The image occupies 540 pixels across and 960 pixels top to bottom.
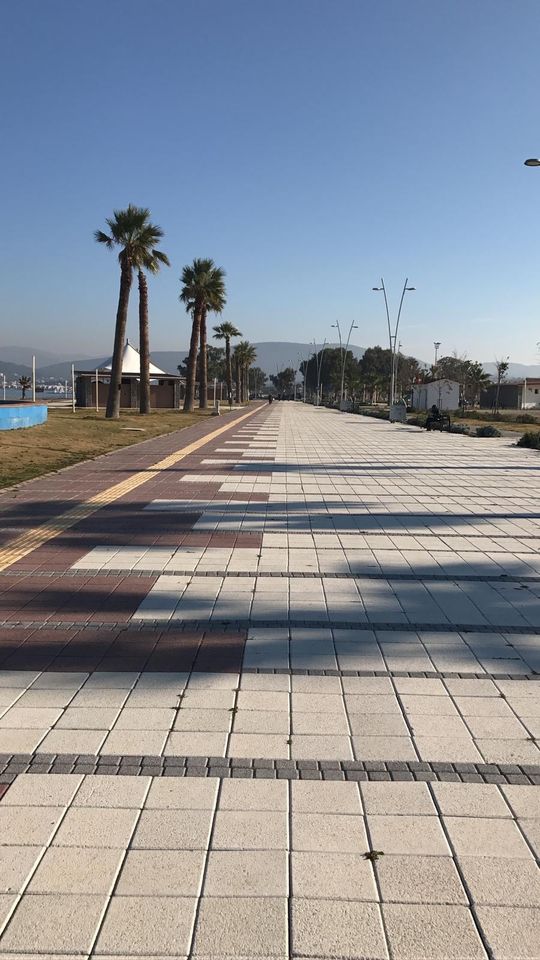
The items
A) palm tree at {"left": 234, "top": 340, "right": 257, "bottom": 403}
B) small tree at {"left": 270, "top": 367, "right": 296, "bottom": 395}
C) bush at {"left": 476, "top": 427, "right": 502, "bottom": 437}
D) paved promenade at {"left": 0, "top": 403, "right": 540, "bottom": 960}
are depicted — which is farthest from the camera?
small tree at {"left": 270, "top": 367, "right": 296, "bottom": 395}

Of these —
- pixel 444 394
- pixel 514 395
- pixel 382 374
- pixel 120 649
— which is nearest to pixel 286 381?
pixel 382 374

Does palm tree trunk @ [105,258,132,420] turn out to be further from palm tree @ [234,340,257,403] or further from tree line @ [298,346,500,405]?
palm tree @ [234,340,257,403]

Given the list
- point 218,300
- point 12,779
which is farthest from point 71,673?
point 218,300

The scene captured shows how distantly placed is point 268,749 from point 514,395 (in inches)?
3269

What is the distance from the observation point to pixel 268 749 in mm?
3609

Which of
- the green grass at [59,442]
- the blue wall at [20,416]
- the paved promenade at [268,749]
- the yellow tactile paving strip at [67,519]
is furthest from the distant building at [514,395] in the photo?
the paved promenade at [268,749]

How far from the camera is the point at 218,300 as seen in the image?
50.4 metres

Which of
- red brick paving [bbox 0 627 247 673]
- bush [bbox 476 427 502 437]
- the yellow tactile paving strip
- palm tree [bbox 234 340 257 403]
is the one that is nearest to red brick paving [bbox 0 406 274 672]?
red brick paving [bbox 0 627 247 673]

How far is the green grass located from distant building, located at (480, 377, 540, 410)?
56114mm

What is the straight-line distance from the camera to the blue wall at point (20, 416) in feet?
81.4

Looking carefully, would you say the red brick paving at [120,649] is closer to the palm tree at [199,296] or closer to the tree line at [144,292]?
the tree line at [144,292]

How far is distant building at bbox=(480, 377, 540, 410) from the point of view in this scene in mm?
80625

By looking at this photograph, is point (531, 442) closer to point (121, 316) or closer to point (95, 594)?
point (121, 316)

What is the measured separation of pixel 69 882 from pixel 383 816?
1.19 metres
